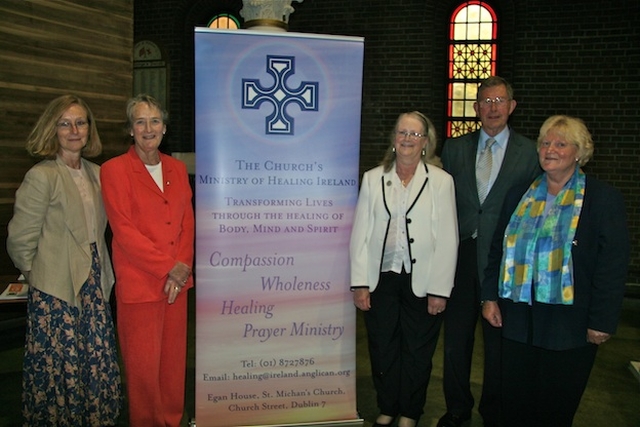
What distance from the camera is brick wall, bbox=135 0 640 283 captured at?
643cm

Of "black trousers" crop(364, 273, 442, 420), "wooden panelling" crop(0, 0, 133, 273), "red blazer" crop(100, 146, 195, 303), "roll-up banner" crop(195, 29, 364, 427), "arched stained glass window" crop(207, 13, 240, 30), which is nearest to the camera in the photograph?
"red blazer" crop(100, 146, 195, 303)

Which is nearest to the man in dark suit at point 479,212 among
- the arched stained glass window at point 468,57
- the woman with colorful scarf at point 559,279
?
the woman with colorful scarf at point 559,279

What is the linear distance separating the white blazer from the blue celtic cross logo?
0.48 m

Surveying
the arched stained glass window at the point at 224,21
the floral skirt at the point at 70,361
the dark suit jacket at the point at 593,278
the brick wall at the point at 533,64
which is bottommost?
the floral skirt at the point at 70,361

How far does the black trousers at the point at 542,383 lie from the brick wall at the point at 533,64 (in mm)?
4724

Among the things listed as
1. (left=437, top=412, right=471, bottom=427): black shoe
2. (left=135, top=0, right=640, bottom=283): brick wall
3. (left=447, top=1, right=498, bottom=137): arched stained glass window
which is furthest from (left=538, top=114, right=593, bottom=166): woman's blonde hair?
(left=447, top=1, right=498, bottom=137): arched stained glass window

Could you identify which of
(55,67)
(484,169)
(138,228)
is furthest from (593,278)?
(55,67)

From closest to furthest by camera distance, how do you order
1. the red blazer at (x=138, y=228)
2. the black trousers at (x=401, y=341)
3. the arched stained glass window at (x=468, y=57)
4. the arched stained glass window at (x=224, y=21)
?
the red blazer at (x=138, y=228) → the black trousers at (x=401, y=341) → the arched stained glass window at (x=468, y=57) → the arched stained glass window at (x=224, y=21)

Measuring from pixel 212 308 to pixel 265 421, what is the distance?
2.11 ft

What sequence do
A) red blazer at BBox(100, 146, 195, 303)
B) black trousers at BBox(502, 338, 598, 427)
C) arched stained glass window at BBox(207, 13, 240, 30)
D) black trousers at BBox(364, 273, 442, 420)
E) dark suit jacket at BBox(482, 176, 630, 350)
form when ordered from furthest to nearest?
arched stained glass window at BBox(207, 13, 240, 30) → black trousers at BBox(364, 273, 442, 420) → red blazer at BBox(100, 146, 195, 303) → black trousers at BBox(502, 338, 598, 427) → dark suit jacket at BBox(482, 176, 630, 350)

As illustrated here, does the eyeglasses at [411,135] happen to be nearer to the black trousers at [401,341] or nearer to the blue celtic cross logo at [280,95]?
the blue celtic cross logo at [280,95]

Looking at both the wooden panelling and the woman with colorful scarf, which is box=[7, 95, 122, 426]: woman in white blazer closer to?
the wooden panelling

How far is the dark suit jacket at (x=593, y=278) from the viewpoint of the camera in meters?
2.30

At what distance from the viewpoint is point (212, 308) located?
2.85m
